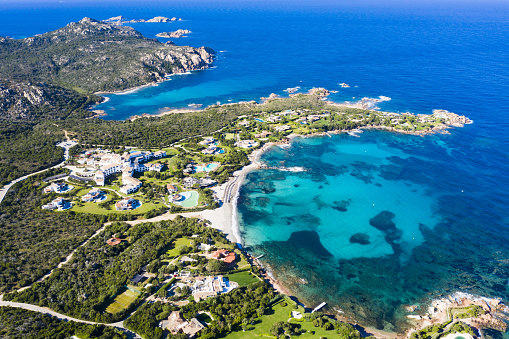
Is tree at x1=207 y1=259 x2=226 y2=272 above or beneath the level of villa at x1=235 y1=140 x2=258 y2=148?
beneath

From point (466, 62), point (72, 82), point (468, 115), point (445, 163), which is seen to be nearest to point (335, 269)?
point (445, 163)

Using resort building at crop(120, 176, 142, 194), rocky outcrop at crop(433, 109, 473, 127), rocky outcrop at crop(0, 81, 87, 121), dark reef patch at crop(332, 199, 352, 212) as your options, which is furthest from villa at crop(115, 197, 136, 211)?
rocky outcrop at crop(433, 109, 473, 127)

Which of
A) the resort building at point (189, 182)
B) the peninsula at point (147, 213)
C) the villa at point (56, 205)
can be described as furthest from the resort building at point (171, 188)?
the villa at point (56, 205)

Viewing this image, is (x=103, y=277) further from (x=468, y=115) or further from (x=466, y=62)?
(x=466, y=62)

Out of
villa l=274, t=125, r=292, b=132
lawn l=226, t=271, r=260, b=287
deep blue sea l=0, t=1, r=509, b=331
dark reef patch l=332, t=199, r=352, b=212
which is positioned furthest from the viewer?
villa l=274, t=125, r=292, b=132

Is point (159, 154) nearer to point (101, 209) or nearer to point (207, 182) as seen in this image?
point (207, 182)

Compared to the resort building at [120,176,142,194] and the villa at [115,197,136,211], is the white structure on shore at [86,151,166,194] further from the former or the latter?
the villa at [115,197,136,211]

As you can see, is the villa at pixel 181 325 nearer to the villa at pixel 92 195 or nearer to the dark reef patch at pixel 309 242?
the dark reef patch at pixel 309 242
